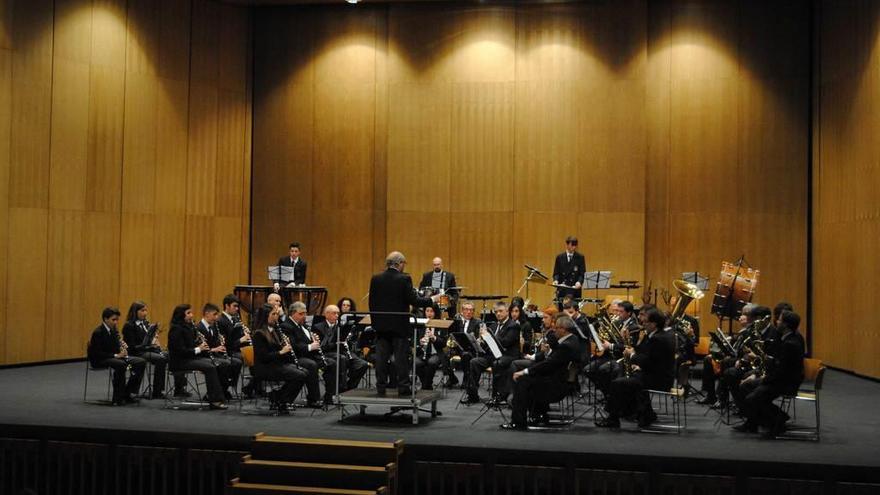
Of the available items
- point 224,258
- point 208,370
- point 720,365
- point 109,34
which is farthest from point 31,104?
point 720,365

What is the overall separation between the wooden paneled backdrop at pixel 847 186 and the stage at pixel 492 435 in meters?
2.99

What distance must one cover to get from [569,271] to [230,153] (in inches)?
257

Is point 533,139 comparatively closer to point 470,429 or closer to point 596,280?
point 596,280

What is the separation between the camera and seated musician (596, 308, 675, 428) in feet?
29.1

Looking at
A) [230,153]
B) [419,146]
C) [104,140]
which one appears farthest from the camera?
[230,153]

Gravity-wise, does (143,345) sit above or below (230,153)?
below

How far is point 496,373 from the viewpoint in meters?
10.1

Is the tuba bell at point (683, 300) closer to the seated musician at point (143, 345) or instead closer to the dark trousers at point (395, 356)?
the dark trousers at point (395, 356)

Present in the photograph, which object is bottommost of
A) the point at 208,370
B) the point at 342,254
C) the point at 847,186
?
the point at 208,370

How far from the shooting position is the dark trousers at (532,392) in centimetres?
885

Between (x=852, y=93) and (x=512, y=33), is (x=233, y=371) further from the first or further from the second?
(x=852, y=93)

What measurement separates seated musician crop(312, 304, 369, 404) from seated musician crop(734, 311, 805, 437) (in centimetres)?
434

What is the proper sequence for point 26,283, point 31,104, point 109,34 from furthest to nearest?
1. point 109,34
2. point 31,104
3. point 26,283

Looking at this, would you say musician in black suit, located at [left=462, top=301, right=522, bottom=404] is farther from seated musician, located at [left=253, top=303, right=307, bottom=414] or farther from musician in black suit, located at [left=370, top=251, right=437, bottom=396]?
seated musician, located at [left=253, top=303, right=307, bottom=414]
